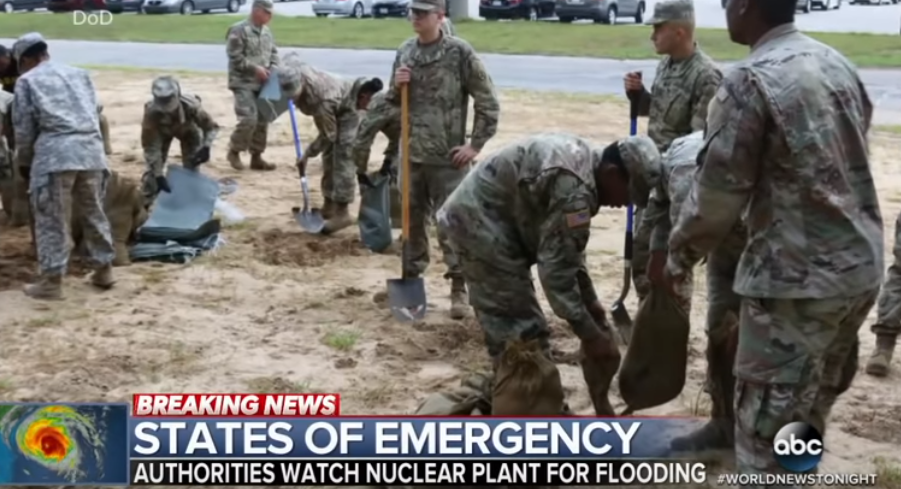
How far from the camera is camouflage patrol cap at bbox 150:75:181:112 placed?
29.1ft

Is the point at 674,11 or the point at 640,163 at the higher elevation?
the point at 674,11

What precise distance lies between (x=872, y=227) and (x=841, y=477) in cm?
159

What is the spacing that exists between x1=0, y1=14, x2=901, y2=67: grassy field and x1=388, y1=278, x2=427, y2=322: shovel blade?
16549 millimetres

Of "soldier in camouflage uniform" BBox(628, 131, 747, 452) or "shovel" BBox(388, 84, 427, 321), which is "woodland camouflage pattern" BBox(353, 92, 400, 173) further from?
"soldier in camouflage uniform" BBox(628, 131, 747, 452)

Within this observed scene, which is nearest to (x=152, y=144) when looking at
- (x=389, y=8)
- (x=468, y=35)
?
(x=468, y=35)

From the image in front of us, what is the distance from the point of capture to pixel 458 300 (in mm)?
7297

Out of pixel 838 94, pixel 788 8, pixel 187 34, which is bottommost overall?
pixel 187 34

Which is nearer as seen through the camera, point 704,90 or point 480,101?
point 704,90

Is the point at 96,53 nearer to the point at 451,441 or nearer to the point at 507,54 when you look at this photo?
the point at 507,54

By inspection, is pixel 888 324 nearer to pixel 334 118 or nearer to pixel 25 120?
pixel 334 118

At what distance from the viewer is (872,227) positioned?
12.2 feet

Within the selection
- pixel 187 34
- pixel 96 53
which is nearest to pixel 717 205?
pixel 96 53

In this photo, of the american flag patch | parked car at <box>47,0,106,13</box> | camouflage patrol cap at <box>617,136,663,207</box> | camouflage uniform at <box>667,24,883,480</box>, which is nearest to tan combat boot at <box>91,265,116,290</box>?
the american flag patch

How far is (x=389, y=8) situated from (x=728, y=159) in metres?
31.9
